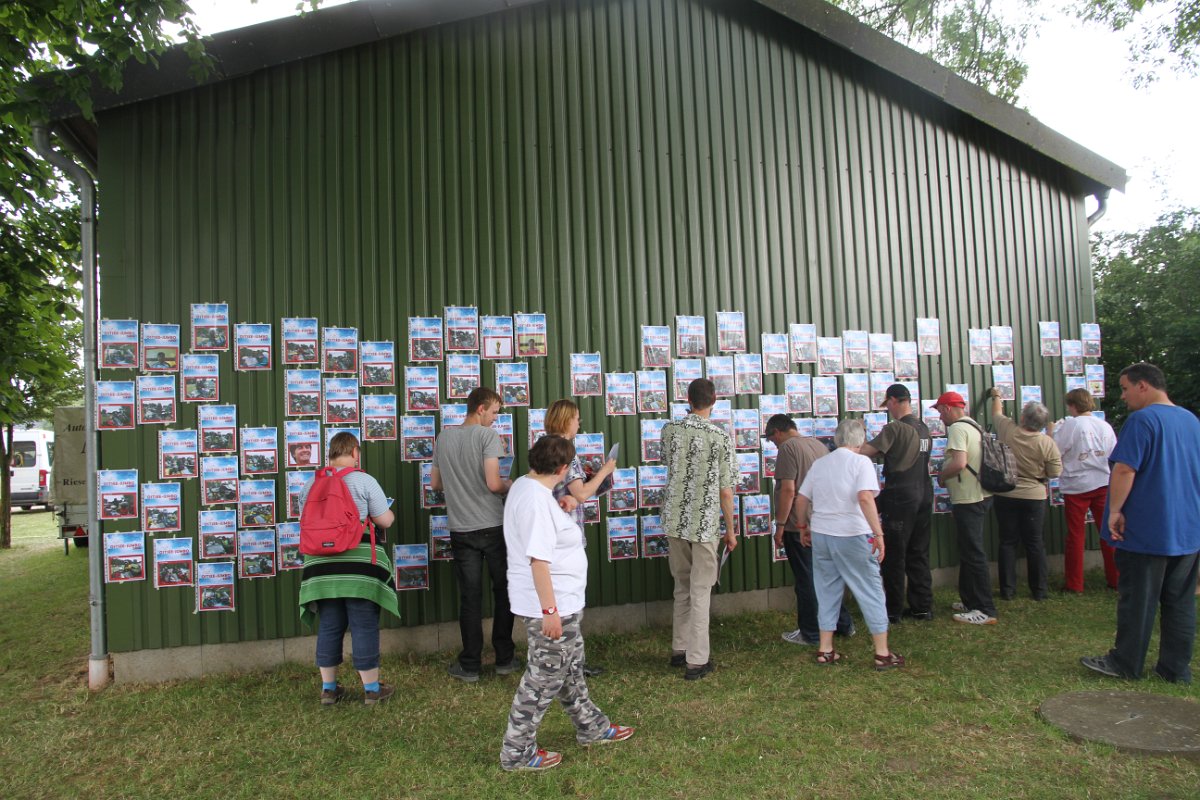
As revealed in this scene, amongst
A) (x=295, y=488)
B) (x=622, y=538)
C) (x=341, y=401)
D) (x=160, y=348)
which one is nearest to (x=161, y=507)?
(x=295, y=488)

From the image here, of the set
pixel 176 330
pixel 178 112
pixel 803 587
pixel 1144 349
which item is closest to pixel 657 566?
pixel 803 587

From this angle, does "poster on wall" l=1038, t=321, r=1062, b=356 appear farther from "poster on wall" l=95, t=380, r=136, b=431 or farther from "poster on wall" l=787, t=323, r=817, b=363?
"poster on wall" l=95, t=380, r=136, b=431

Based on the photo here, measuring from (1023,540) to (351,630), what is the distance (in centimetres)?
631

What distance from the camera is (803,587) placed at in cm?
613

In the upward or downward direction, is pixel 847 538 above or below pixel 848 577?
above

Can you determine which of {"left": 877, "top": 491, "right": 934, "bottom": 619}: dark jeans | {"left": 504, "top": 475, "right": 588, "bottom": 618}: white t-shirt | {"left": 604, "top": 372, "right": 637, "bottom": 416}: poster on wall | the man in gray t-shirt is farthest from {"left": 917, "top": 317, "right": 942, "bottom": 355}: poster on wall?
{"left": 504, "top": 475, "right": 588, "bottom": 618}: white t-shirt

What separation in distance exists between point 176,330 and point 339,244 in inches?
54.0

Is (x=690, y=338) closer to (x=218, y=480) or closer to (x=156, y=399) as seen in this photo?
(x=218, y=480)

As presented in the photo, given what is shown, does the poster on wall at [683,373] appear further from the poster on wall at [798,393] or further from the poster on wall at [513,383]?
the poster on wall at [513,383]

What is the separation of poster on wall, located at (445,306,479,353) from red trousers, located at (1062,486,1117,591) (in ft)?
20.5

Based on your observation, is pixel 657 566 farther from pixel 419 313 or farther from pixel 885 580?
pixel 419 313

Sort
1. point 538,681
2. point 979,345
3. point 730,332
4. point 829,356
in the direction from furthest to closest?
1. point 979,345
2. point 829,356
3. point 730,332
4. point 538,681

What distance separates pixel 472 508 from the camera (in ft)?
17.8

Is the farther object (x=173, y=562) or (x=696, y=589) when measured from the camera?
(x=173, y=562)
